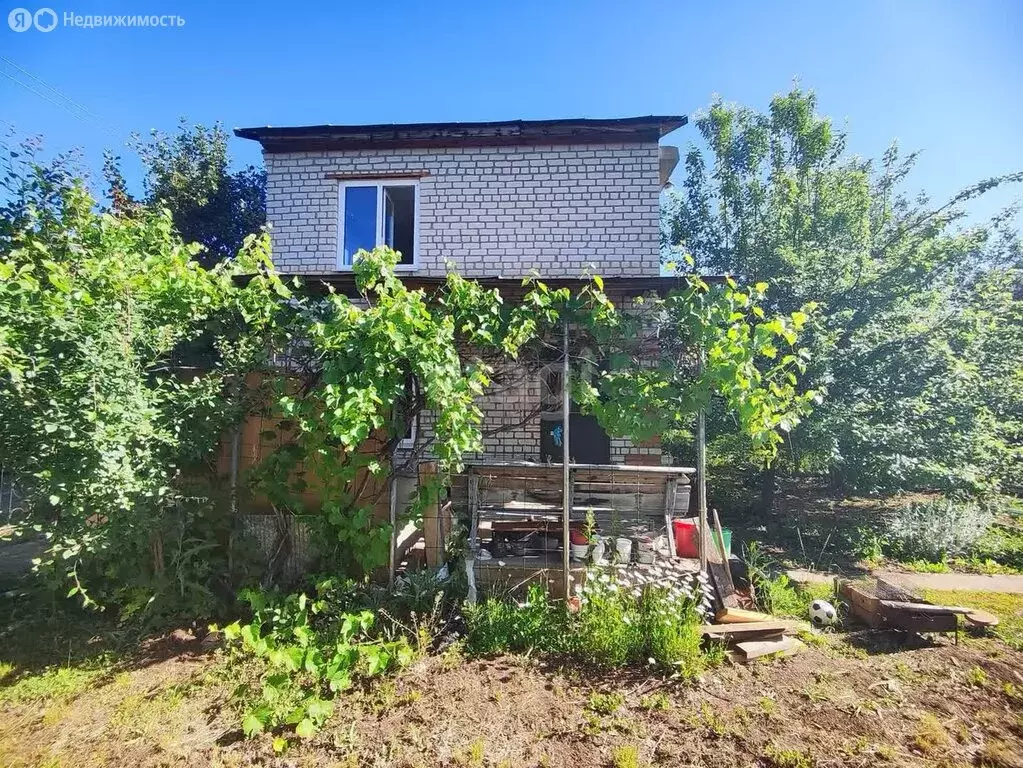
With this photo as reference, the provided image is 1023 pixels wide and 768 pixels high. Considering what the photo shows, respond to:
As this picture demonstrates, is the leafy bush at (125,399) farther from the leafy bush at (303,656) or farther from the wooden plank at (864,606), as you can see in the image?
the wooden plank at (864,606)

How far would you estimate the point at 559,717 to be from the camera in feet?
10.3

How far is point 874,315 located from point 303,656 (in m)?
8.50

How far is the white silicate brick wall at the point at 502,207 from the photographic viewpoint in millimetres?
7727

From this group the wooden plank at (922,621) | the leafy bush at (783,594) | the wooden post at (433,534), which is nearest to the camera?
the wooden plank at (922,621)

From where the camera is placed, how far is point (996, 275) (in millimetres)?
8188

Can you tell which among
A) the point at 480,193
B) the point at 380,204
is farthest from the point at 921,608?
the point at 380,204

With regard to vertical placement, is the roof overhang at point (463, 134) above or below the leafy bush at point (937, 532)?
above

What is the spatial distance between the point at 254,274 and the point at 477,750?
4484 millimetres

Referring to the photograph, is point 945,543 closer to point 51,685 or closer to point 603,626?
point 603,626

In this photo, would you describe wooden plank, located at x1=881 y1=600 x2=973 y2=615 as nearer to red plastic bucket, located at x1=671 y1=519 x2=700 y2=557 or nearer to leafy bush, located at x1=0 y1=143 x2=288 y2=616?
red plastic bucket, located at x1=671 y1=519 x2=700 y2=557

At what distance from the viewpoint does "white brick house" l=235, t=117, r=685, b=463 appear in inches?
304

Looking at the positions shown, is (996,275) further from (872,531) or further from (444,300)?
(444,300)

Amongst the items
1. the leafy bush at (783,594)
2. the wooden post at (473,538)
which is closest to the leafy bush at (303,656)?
the wooden post at (473,538)

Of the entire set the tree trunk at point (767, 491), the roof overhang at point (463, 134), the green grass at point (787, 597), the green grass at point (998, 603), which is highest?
the roof overhang at point (463, 134)
